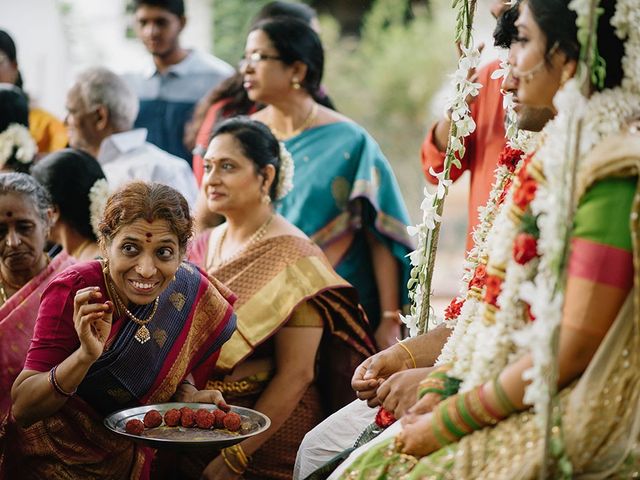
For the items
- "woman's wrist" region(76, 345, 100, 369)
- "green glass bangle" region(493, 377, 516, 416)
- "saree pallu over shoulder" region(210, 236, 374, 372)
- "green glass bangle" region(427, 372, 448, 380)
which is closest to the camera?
"green glass bangle" region(493, 377, 516, 416)

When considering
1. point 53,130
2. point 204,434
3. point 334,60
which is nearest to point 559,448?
point 204,434

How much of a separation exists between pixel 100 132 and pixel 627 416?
400cm

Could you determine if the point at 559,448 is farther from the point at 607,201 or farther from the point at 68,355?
the point at 68,355

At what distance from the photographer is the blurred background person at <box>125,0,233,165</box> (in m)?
6.49

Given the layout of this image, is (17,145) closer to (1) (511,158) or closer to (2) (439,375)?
(1) (511,158)

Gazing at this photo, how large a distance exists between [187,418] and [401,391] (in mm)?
725

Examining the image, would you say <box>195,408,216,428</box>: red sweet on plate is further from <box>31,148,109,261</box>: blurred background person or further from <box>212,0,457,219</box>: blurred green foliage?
<box>212,0,457,219</box>: blurred green foliage

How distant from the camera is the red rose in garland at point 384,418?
9.90ft

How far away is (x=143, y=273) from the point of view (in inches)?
126

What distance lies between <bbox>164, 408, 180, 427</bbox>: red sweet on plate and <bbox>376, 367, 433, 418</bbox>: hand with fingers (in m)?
0.68

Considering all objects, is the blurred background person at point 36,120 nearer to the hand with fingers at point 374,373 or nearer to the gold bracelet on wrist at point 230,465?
the gold bracelet on wrist at point 230,465

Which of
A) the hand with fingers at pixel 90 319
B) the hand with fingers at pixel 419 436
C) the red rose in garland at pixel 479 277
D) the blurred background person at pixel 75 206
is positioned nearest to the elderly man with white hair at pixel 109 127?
the blurred background person at pixel 75 206

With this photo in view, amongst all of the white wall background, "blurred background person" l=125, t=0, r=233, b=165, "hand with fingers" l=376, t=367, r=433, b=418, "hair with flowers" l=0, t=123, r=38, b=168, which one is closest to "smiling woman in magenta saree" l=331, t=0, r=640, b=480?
"hand with fingers" l=376, t=367, r=433, b=418

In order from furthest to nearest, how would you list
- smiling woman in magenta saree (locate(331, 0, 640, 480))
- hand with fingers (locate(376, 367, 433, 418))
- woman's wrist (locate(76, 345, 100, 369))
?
woman's wrist (locate(76, 345, 100, 369))
hand with fingers (locate(376, 367, 433, 418))
smiling woman in magenta saree (locate(331, 0, 640, 480))
